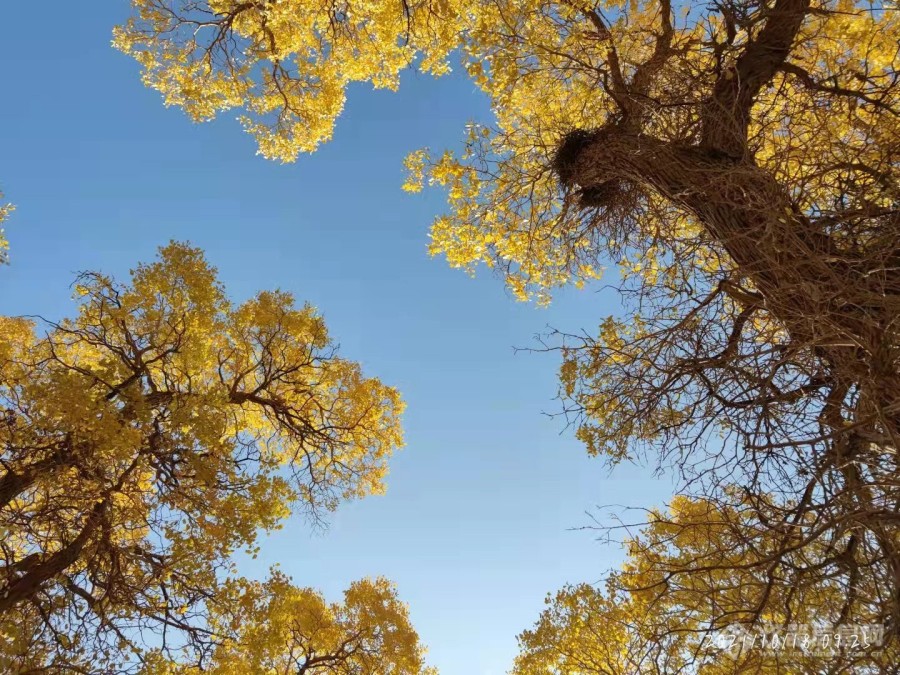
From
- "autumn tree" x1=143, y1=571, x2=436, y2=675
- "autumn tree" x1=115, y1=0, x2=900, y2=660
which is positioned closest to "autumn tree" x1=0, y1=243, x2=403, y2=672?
"autumn tree" x1=143, y1=571, x2=436, y2=675

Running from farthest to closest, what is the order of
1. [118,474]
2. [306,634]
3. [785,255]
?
[306,634] < [118,474] < [785,255]

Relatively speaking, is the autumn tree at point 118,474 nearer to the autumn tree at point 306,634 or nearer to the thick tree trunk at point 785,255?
the autumn tree at point 306,634

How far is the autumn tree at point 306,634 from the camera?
5016 mm

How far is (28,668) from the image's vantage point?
155 inches

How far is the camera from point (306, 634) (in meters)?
7.96

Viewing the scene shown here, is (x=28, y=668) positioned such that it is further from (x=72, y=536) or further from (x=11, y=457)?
(x=11, y=457)

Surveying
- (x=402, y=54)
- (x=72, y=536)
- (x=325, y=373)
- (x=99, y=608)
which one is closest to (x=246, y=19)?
(x=402, y=54)

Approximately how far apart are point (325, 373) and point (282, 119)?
395 cm

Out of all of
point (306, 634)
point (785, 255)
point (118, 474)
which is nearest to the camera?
point (785, 255)

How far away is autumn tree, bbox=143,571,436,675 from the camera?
16.5 feet

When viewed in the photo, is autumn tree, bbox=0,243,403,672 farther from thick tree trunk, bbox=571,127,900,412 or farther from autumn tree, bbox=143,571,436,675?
thick tree trunk, bbox=571,127,900,412

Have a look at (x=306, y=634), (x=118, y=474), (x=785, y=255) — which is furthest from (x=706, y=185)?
(x=306, y=634)

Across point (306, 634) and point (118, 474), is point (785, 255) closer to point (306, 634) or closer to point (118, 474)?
point (118, 474)

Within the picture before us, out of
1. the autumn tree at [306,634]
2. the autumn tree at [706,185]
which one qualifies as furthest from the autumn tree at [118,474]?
the autumn tree at [706,185]
